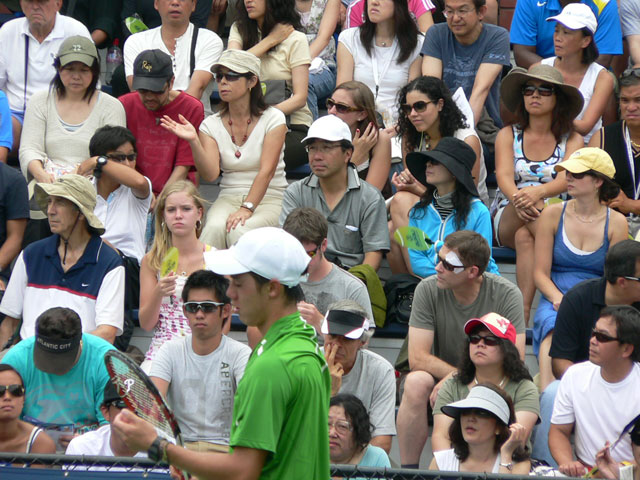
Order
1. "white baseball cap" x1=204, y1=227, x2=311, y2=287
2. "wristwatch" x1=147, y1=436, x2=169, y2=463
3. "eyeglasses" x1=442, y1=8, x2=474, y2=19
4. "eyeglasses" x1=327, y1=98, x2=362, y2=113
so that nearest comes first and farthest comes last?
"wristwatch" x1=147, y1=436, x2=169, y2=463, "white baseball cap" x1=204, y1=227, x2=311, y2=287, "eyeglasses" x1=327, y1=98, x2=362, y2=113, "eyeglasses" x1=442, y1=8, x2=474, y2=19

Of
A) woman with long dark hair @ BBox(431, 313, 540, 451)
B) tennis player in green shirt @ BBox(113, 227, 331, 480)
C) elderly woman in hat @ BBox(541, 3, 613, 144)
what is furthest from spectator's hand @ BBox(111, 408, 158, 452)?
elderly woman in hat @ BBox(541, 3, 613, 144)

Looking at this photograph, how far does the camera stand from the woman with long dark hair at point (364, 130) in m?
7.01

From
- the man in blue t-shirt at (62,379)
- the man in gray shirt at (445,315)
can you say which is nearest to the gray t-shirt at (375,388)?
the man in gray shirt at (445,315)

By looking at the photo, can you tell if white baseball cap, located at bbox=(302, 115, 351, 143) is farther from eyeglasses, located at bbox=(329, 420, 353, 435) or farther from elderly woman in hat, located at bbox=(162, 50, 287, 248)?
eyeglasses, located at bbox=(329, 420, 353, 435)

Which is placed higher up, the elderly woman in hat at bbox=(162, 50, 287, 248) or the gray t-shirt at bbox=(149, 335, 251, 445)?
the elderly woman in hat at bbox=(162, 50, 287, 248)

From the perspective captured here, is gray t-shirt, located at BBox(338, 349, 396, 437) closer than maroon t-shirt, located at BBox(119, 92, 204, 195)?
Yes

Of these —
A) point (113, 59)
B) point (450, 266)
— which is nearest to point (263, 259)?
point (450, 266)

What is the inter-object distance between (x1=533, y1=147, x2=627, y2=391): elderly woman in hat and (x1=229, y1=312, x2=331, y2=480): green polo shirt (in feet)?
10.7

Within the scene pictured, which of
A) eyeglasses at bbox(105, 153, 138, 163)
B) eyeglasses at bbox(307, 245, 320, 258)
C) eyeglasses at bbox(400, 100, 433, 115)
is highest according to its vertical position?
eyeglasses at bbox(400, 100, 433, 115)

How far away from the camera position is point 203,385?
17.4 ft

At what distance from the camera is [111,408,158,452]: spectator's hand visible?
294 cm

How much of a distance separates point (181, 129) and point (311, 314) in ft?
6.49

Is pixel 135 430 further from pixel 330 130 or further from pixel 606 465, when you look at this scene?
pixel 330 130

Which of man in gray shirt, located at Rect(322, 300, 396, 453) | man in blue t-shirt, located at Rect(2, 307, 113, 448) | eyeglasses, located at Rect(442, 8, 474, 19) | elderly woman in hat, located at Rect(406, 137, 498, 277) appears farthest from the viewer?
eyeglasses, located at Rect(442, 8, 474, 19)
